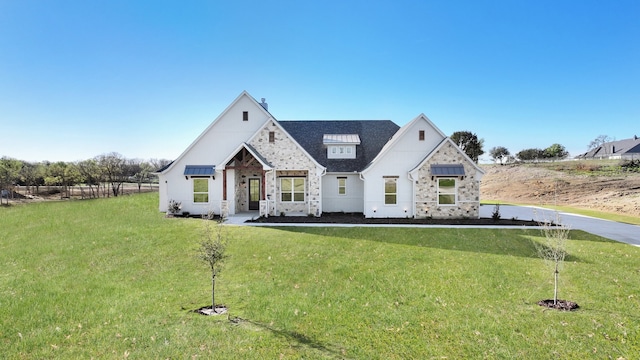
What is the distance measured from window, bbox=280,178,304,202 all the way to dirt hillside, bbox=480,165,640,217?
62.7 ft

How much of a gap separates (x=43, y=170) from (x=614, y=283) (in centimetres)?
6474

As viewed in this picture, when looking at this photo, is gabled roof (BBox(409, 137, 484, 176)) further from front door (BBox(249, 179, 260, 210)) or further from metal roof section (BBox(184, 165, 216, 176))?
metal roof section (BBox(184, 165, 216, 176))

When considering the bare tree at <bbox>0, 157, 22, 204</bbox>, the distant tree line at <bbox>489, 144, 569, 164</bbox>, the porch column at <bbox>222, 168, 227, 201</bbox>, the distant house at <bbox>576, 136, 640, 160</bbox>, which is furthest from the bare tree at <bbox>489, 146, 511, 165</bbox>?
the bare tree at <bbox>0, 157, 22, 204</bbox>

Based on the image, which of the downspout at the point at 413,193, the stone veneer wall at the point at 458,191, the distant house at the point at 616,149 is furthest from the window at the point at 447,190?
the distant house at the point at 616,149

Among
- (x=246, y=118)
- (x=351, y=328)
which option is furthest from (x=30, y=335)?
(x=246, y=118)

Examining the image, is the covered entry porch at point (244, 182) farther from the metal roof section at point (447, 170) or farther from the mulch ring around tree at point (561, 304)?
the mulch ring around tree at point (561, 304)

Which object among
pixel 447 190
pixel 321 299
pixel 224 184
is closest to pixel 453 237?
pixel 447 190

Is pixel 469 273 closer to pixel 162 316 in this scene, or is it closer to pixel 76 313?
pixel 162 316

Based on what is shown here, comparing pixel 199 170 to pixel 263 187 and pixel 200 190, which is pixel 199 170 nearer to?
pixel 200 190

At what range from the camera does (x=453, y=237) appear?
1391 cm

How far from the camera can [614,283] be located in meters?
8.48

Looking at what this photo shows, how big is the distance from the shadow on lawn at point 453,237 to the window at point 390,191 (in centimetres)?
389

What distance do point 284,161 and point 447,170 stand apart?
416 inches

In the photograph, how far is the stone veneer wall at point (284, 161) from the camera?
19828 mm
